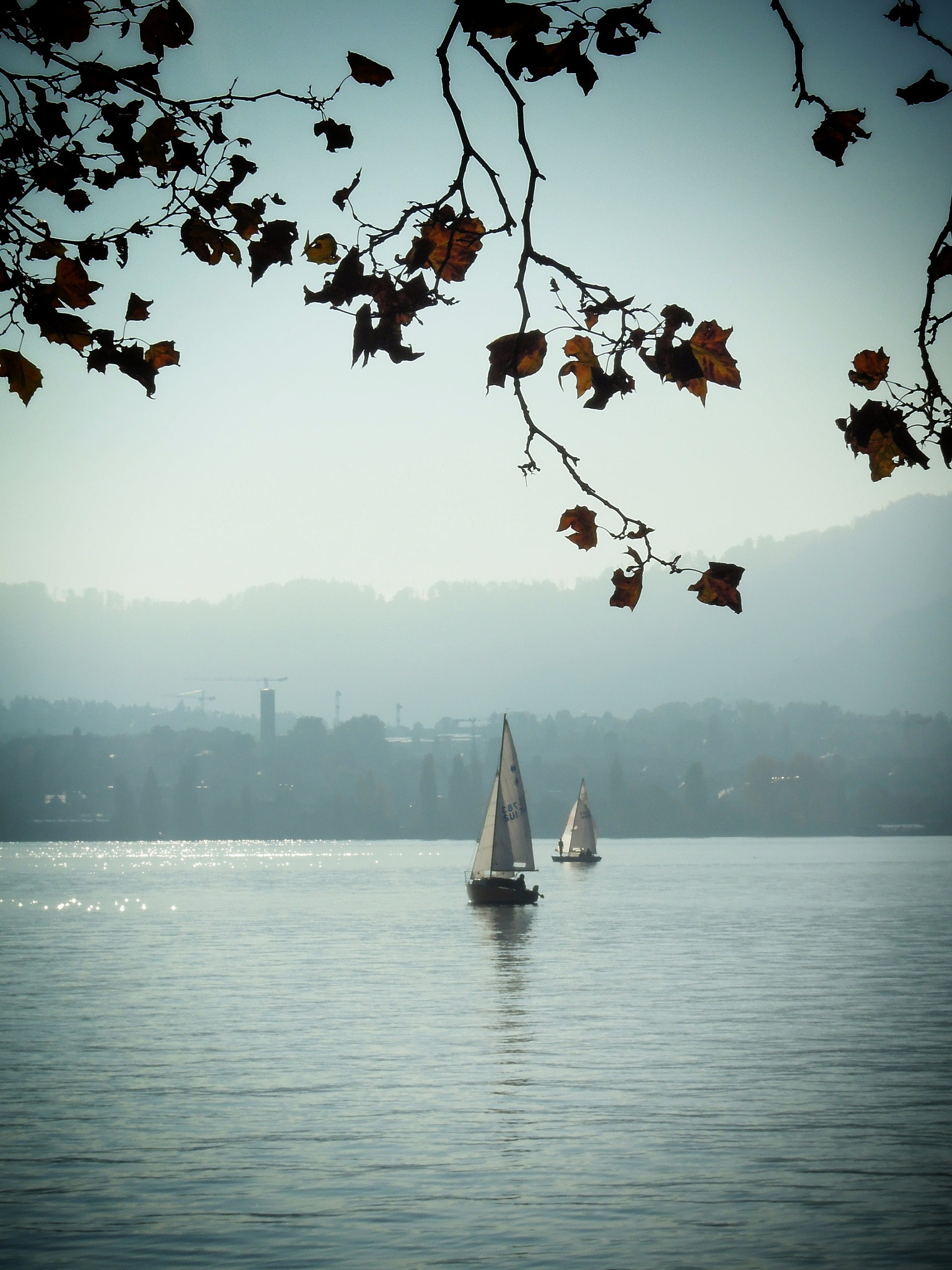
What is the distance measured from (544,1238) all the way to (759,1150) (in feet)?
36.4

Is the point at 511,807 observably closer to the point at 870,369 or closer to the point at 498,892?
the point at 498,892

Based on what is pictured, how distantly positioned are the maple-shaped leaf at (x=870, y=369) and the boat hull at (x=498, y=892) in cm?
11329

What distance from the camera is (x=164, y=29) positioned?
780 cm

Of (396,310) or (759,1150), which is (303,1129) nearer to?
(759,1150)

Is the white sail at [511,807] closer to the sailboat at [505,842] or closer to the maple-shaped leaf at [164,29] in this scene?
the sailboat at [505,842]

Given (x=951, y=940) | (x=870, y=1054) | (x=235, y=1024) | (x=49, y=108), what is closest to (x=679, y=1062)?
(x=870, y=1054)

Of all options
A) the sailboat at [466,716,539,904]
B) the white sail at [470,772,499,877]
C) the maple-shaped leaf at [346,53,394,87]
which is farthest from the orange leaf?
the white sail at [470,772,499,877]

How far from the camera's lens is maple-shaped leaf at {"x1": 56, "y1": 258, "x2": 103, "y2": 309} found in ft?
24.8

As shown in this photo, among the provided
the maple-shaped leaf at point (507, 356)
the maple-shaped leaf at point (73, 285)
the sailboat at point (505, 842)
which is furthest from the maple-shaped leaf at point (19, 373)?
the sailboat at point (505, 842)

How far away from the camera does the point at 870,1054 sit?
57.3 metres

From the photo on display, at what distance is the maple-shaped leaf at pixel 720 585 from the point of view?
6641mm

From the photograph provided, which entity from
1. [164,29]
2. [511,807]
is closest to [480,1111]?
[164,29]

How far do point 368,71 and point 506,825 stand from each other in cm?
10728

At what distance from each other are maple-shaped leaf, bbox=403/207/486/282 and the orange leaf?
133 centimetres
